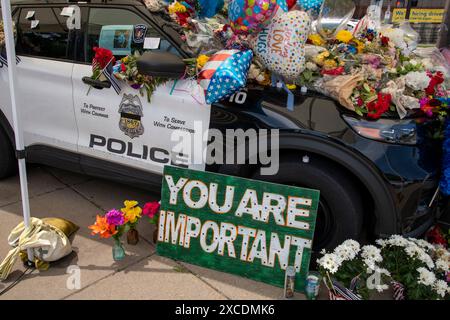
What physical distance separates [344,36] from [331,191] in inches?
47.3

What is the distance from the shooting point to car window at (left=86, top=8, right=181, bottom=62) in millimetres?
2842

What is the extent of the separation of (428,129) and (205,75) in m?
1.47

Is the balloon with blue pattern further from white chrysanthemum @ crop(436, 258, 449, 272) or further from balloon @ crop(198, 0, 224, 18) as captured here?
white chrysanthemum @ crop(436, 258, 449, 272)

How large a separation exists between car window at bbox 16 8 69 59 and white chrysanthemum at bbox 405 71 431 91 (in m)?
2.56

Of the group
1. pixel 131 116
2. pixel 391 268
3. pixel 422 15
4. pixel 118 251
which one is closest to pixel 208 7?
pixel 131 116

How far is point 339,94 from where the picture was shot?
243cm

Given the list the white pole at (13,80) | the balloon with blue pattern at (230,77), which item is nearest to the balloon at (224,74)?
the balloon with blue pattern at (230,77)

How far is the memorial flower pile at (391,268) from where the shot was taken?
236cm

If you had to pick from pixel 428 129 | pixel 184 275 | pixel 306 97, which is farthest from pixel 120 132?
pixel 428 129

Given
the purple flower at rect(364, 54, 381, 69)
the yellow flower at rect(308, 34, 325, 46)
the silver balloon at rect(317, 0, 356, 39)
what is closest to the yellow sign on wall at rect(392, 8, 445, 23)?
the silver balloon at rect(317, 0, 356, 39)

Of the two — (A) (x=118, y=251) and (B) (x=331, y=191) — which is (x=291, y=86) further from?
(A) (x=118, y=251)

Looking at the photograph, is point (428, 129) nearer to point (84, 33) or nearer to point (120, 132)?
point (120, 132)

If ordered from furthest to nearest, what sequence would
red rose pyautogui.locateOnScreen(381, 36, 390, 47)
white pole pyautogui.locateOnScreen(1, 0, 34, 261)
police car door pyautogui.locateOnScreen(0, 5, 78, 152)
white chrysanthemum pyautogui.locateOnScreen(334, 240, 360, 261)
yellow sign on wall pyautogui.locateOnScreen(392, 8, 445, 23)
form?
yellow sign on wall pyautogui.locateOnScreen(392, 8, 445, 23), police car door pyautogui.locateOnScreen(0, 5, 78, 152), red rose pyautogui.locateOnScreen(381, 36, 390, 47), white chrysanthemum pyautogui.locateOnScreen(334, 240, 360, 261), white pole pyautogui.locateOnScreen(1, 0, 34, 261)
